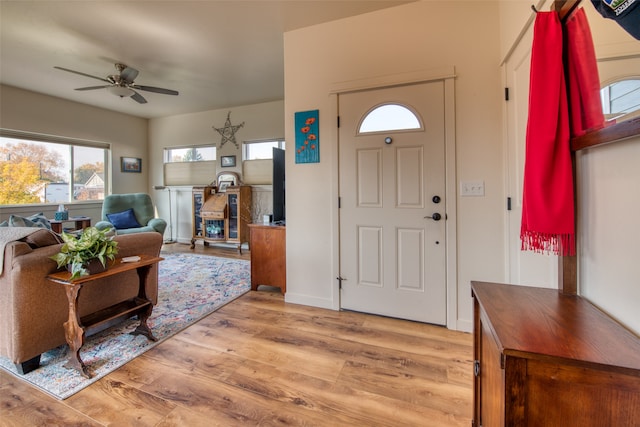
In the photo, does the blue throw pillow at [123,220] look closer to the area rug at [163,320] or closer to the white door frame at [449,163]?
the area rug at [163,320]

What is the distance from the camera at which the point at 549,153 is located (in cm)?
101

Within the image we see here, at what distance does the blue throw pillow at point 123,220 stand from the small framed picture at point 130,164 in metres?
1.56

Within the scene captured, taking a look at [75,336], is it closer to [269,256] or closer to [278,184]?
[269,256]

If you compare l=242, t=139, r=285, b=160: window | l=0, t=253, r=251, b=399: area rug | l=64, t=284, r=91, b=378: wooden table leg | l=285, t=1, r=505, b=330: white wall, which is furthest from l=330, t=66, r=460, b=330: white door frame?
l=242, t=139, r=285, b=160: window

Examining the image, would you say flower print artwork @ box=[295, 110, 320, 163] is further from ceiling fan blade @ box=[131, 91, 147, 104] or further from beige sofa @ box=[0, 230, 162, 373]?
ceiling fan blade @ box=[131, 91, 147, 104]

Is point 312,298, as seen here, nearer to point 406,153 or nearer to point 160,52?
point 406,153

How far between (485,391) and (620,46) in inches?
46.4

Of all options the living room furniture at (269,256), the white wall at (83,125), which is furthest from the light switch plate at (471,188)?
the white wall at (83,125)

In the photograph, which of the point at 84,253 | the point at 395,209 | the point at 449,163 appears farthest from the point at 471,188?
the point at 84,253

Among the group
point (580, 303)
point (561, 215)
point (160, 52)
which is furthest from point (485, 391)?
point (160, 52)

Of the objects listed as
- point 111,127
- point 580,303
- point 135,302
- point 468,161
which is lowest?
point 135,302

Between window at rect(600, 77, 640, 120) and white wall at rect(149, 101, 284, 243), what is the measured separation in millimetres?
4685

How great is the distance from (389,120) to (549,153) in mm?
1480

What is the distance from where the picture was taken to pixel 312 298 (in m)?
2.69
